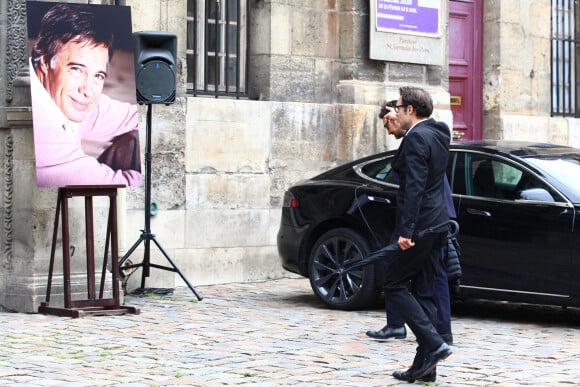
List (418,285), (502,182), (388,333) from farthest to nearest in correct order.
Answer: (502,182) → (388,333) → (418,285)

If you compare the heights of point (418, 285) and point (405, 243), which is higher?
point (405, 243)

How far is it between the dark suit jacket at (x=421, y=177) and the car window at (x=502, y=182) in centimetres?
248

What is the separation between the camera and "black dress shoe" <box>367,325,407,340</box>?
9.37m

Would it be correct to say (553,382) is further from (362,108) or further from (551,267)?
(362,108)

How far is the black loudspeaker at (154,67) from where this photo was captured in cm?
1166

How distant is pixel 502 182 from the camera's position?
10469mm

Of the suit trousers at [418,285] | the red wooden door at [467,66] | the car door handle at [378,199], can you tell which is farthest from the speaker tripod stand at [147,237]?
the red wooden door at [467,66]

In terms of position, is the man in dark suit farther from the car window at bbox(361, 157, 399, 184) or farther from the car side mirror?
A: the car window at bbox(361, 157, 399, 184)

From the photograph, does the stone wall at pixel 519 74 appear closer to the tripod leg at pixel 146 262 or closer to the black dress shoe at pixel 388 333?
the tripod leg at pixel 146 262

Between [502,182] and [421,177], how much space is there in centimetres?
289

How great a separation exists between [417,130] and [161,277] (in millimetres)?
5225

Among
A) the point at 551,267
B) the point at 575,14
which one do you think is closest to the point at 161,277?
the point at 551,267

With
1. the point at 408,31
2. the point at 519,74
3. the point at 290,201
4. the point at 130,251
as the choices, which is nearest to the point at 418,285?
the point at 290,201

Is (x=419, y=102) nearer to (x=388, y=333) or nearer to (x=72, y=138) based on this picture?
(x=388, y=333)
